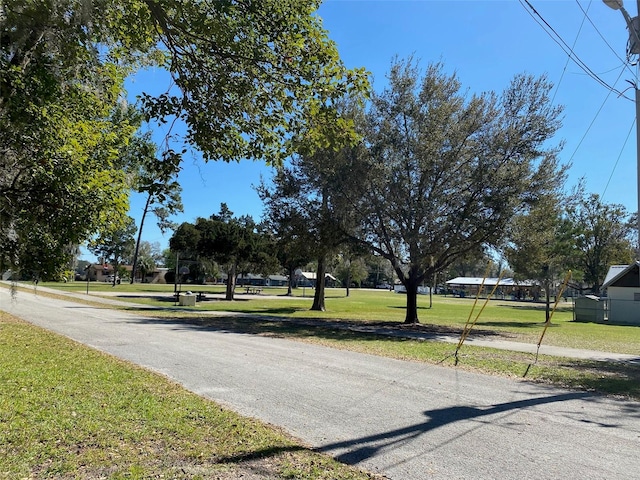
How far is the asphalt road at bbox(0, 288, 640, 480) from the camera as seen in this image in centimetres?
484

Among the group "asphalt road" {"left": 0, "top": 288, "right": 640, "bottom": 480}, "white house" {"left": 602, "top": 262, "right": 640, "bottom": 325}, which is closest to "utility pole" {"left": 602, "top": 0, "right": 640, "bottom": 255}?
"asphalt road" {"left": 0, "top": 288, "right": 640, "bottom": 480}

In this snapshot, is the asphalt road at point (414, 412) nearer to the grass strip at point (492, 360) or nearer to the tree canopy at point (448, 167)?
the grass strip at point (492, 360)

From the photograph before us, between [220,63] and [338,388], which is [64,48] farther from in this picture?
[338,388]

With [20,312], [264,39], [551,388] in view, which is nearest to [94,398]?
[264,39]

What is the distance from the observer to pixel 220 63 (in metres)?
5.02

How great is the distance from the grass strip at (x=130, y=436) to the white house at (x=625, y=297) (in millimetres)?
31754

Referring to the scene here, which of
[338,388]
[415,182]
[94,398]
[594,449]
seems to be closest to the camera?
[594,449]

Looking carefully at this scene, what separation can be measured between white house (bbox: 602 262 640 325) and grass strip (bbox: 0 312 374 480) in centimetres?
3175

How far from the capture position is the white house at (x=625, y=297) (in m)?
31.1

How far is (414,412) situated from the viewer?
6.60 meters

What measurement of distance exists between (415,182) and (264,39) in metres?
15.1

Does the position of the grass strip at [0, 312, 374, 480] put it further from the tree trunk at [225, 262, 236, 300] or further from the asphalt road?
the tree trunk at [225, 262, 236, 300]

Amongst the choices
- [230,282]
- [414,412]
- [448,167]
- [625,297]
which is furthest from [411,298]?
[230,282]

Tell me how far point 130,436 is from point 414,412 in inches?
141
